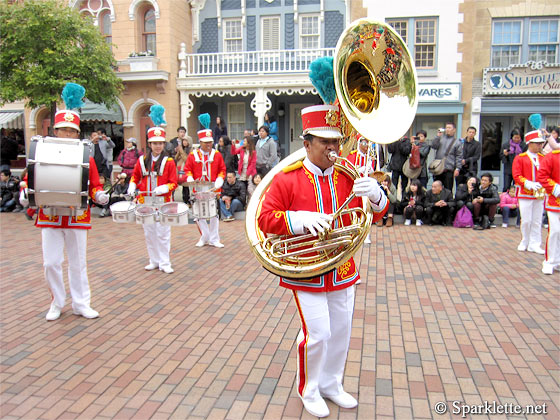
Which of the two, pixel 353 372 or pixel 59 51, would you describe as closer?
pixel 353 372

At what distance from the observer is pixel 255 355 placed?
13.7 ft

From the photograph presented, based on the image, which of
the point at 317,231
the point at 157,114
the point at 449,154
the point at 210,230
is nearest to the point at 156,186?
the point at 157,114

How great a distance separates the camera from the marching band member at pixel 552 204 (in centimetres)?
657

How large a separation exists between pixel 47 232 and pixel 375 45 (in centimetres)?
396

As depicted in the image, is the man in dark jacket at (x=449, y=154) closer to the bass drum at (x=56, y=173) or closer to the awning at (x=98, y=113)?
the bass drum at (x=56, y=173)

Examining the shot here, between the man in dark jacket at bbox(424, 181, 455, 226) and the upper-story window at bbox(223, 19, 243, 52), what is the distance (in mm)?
11450

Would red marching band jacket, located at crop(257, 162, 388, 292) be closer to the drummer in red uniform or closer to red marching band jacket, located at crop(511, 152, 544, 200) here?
the drummer in red uniform

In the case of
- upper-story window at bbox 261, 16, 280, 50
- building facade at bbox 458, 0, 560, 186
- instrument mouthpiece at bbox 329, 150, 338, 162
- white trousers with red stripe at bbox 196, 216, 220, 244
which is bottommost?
white trousers with red stripe at bbox 196, 216, 220, 244

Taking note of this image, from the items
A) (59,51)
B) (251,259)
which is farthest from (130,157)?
(251,259)

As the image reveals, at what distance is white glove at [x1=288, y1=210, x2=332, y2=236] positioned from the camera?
285 cm

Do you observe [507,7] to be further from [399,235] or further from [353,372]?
[353,372]

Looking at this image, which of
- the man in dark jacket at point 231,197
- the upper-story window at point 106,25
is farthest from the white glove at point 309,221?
the upper-story window at point 106,25

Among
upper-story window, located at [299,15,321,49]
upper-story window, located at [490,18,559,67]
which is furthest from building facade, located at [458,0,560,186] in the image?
upper-story window, located at [299,15,321,49]

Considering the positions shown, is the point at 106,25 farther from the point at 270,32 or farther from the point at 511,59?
the point at 511,59
